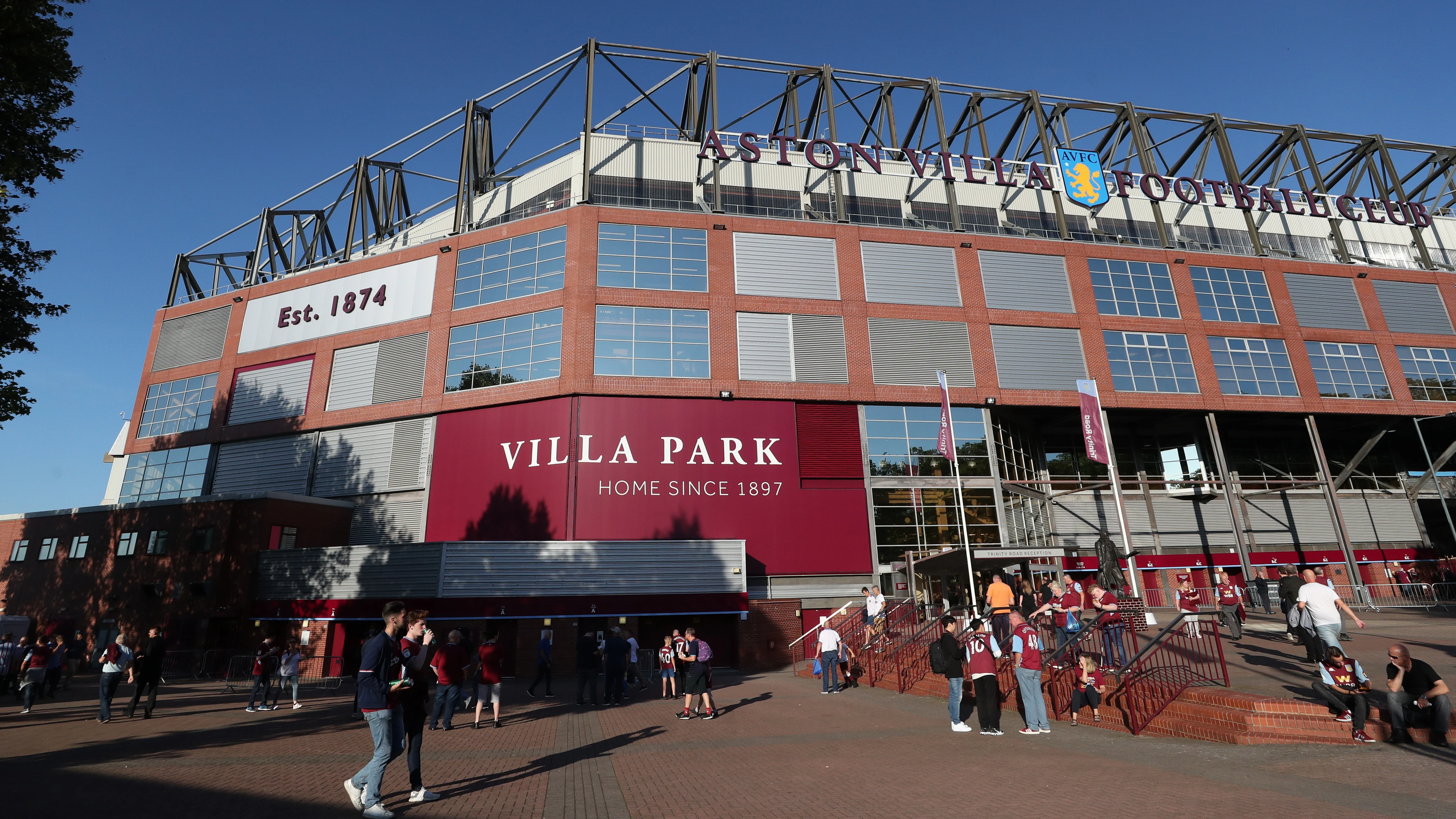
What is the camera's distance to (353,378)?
36.5 m

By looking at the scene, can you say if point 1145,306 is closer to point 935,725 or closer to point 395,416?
point 935,725

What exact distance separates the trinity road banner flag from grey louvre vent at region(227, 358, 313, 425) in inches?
1412

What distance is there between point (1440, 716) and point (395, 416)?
3534 cm

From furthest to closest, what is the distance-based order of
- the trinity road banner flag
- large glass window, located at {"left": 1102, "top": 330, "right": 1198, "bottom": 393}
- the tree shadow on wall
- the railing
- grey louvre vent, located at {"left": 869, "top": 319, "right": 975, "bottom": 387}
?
large glass window, located at {"left": 1102, "top": 330, "right": 1198, "bottom": 393} < grey louvre vent, located at {"left": 869, "top": 319, "right": 975, "bottom": 387} < the tree shadow on wall < the trinity road banner flag < the railing

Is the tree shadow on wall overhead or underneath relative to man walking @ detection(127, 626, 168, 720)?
overhead

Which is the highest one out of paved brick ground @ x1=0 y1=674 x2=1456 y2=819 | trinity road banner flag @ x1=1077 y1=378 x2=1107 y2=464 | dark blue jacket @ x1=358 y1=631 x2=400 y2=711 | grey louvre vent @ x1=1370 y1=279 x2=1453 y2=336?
grey louvre vent @ x1=1370 y1=279 x2=1453 y2=336

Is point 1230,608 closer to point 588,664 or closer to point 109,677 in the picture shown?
point 588,664

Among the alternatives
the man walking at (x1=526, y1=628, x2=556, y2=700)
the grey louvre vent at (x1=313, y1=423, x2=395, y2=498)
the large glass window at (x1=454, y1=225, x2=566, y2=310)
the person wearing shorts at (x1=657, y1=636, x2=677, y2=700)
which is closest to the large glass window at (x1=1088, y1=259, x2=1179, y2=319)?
the large glass window at (x1=454, y1=225, x2=566, y2=310)

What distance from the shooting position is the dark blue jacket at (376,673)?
7.70 meters

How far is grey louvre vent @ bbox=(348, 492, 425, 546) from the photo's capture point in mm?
32656

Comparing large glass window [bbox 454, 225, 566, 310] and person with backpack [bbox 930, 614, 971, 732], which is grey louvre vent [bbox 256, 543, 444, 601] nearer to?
large glass window [bbox 454, 225, 566, 310]

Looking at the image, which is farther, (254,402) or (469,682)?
(254,402)

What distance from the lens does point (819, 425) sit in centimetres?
3281

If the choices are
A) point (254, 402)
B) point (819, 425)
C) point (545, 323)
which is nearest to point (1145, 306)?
point (819, 425)
